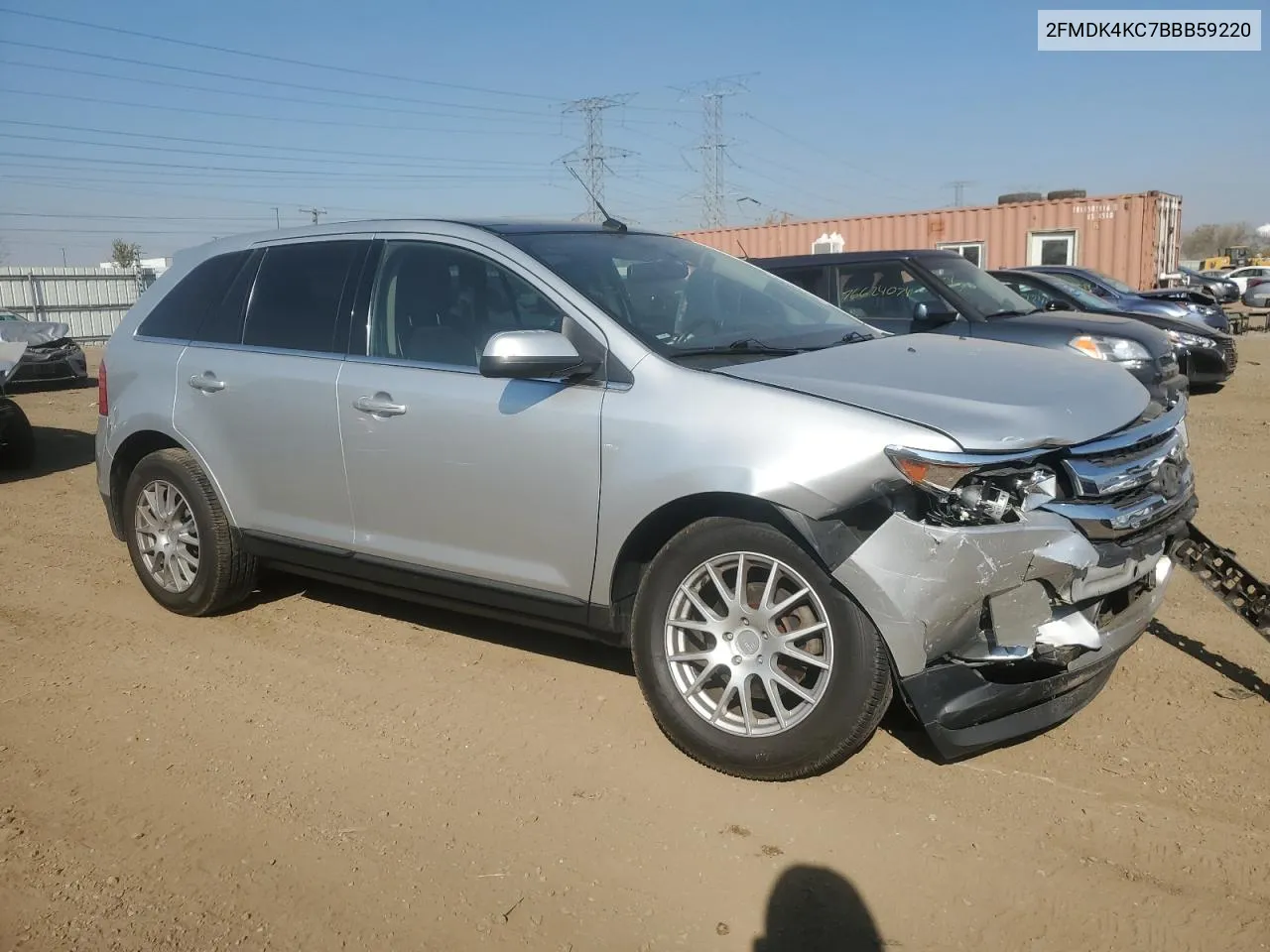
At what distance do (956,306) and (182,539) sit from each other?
627 centimetres

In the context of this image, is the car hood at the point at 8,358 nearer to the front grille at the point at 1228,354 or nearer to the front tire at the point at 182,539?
the front tire at the point at 182,539

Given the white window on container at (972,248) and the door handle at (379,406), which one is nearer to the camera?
the door handle at (379,406)

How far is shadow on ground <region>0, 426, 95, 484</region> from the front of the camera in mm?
9430

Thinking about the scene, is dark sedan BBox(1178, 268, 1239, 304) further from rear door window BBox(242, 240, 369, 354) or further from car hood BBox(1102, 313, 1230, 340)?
rear door window BBox(242, 240, 369, 354)

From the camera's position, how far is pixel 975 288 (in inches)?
360

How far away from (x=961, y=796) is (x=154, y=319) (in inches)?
170

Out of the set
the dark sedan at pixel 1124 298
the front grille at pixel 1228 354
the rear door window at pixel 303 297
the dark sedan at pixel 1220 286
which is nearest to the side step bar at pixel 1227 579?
the rear door window at pixel 303 297

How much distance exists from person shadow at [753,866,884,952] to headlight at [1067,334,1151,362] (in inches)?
271

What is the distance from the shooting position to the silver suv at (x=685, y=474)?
2961mm

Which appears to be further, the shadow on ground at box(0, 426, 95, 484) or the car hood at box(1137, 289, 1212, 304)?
the car hood at box(1137, 289, 1212, 304)

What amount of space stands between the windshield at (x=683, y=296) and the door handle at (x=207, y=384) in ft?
5.41

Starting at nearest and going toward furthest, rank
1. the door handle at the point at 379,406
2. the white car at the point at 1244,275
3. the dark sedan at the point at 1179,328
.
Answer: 1. the door handle at the point at 379,406
2. the dark sedan at the point at 1179,328
3. the white car at the point at 1244,275

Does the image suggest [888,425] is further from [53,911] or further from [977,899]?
[53,911]

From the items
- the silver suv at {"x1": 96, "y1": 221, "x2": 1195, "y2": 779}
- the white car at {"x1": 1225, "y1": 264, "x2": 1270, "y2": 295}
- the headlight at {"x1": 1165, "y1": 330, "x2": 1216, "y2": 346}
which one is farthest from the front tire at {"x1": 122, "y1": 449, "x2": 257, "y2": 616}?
the white car at {"x1": 1225, "y1": 264, "x2": 1270, "y2": 295}
